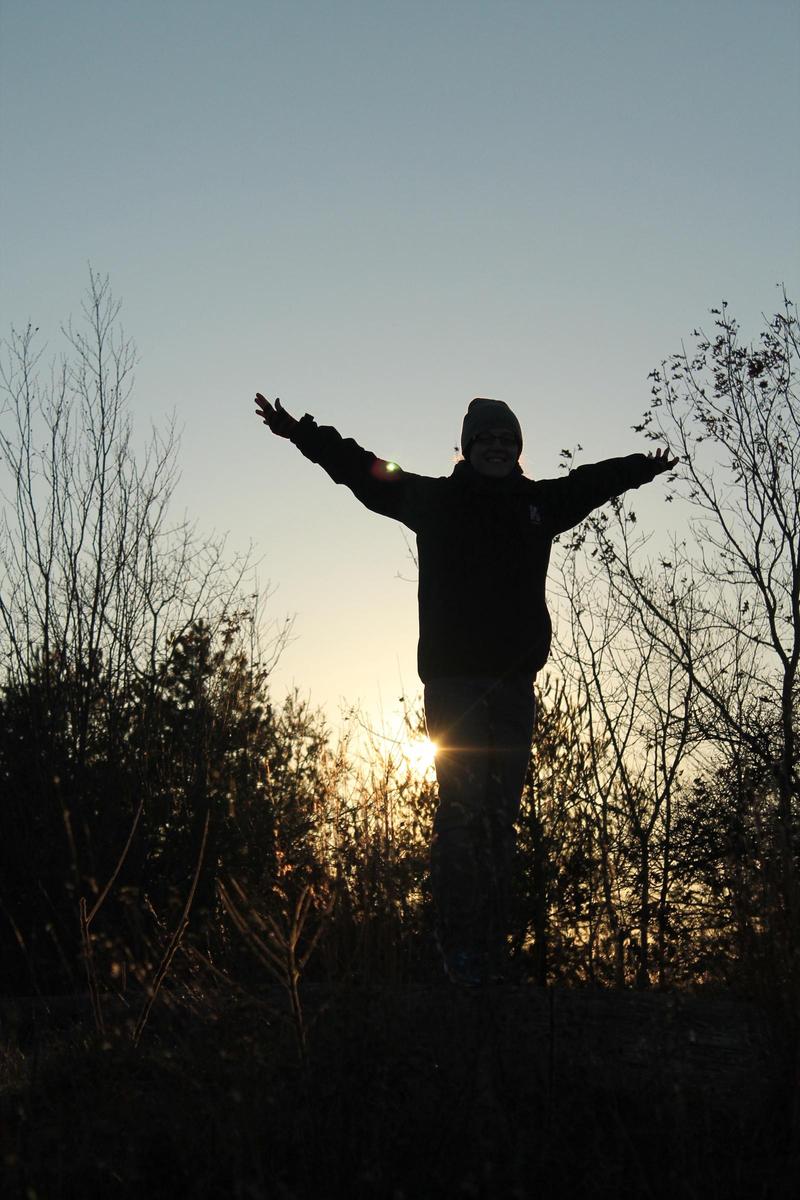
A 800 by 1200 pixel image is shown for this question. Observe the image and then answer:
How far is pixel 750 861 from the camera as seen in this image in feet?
Answer: 10.3

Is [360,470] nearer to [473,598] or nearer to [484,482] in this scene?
[484,482]

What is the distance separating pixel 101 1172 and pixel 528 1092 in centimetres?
104

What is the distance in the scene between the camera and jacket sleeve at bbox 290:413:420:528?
4441 millimetres

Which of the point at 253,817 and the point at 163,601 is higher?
the point at 163,601

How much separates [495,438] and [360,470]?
0.56 meters

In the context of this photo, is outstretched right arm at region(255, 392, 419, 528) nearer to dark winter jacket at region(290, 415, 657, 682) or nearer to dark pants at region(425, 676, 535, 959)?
dark winter jacket at region(290, 415, 657, 682)

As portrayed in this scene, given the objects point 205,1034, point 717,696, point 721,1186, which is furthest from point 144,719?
point 721,1186

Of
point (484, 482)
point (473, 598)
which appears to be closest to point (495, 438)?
point (484, 482)

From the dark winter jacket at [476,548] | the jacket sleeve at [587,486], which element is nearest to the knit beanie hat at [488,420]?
the dark winter jacket at [476,548]

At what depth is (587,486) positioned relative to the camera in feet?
15.2

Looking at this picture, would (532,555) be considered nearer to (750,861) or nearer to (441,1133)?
(750,861)

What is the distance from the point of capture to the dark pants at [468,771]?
11.8ft

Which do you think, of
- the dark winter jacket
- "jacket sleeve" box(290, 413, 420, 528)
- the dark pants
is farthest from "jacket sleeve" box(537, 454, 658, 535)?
the dark pants

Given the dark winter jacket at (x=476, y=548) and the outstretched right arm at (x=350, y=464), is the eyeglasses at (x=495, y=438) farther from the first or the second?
the outstretched right arm at (x=350, y=464)
